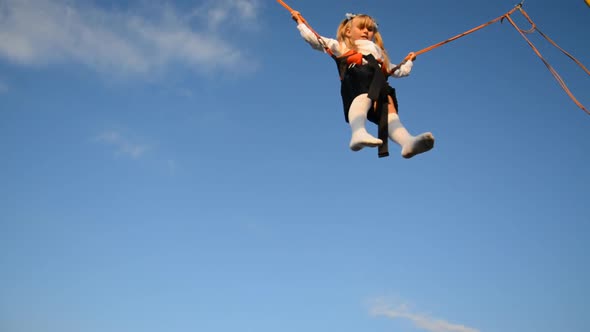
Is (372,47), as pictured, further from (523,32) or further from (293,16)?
(523,32)

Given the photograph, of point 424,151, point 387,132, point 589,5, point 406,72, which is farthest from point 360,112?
point 589,5

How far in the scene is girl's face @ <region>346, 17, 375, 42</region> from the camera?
17.9ft

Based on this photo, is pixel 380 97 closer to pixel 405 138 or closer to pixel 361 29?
pixel 405 138

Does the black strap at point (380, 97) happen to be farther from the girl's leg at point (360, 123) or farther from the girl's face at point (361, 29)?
the girl's face at point (361, 29)

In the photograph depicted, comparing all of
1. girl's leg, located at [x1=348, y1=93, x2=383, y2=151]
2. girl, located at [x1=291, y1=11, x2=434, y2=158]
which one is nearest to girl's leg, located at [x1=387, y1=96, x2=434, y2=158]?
girl, located at [x1=291, y1=11, x2=434, y2=158]

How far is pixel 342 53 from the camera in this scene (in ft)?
17.9

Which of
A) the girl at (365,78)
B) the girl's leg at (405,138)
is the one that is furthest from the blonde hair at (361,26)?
the girl's leg at (405,138)

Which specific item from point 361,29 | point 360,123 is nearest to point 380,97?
point 360,123

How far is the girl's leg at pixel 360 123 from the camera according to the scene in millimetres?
4355

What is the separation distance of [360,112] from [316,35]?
1.02 m

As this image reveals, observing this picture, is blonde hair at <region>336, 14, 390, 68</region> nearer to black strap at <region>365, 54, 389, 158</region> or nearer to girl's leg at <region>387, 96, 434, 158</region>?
black strap at <region>365, 54, 389, 158</region>

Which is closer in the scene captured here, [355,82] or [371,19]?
[355,82]

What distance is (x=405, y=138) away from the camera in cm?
461

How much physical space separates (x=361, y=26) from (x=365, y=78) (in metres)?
0.79
